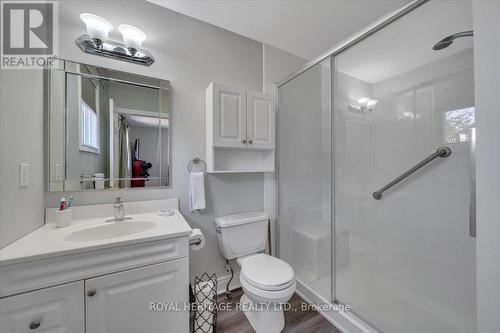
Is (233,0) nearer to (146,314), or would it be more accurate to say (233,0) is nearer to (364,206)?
(364,206)

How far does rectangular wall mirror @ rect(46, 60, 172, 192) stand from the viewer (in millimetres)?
1242

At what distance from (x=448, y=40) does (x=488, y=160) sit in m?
0.76

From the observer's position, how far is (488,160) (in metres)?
0.71

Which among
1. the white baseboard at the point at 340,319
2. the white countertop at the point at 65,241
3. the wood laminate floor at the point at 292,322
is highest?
the white countertop at the point at 65,241

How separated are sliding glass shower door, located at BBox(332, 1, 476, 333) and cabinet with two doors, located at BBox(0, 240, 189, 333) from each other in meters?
1.18

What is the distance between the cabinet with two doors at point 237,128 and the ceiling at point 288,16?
60 cm

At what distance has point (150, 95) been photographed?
4.96 ft

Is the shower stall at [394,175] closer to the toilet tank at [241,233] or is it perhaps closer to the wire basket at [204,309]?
the toilet tank at [241,233]

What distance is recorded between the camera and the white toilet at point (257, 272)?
4.05ft

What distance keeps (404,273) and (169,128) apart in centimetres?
190

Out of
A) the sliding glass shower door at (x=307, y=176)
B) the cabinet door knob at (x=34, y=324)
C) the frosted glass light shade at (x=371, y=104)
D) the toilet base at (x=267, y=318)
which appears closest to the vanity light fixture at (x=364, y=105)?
the frosted glass light shade at (x=371, y=104)

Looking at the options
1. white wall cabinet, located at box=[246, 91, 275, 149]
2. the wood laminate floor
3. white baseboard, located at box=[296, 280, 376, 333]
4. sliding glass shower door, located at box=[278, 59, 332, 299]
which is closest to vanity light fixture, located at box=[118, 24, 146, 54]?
white wall cabinet, located at box=[246, 91, 275, 149]

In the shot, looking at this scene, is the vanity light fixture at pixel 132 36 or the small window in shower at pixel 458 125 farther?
the vanity light fixture at pixel 132 36

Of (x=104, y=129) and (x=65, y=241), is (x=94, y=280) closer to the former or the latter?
(x=65, y=241)
